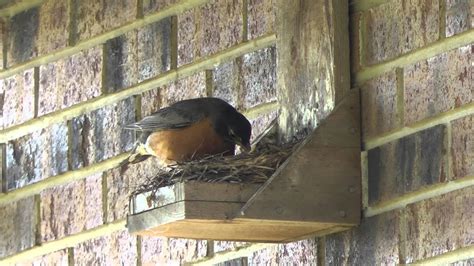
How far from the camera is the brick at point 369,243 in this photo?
3.32 meters

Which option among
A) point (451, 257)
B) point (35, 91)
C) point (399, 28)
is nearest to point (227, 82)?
point (399, 28)

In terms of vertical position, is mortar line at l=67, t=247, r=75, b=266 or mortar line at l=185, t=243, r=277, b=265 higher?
mortar line at l=67, t=247, r=75, b=266

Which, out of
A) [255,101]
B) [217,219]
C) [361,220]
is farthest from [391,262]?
[255,101]

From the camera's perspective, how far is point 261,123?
3795mm

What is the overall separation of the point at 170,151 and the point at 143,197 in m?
0.35

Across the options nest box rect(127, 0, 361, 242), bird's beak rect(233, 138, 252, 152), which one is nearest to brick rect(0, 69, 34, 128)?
bird's beak rect(233, 138, 252, 152)

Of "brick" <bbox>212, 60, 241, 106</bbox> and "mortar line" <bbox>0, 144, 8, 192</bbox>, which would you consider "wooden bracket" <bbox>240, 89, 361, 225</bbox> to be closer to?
"brick" <bbox>212, 60, 241, 106</bbox>

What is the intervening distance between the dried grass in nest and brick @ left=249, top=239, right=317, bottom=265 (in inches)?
9.3

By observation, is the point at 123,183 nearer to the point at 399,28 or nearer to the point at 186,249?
the point at 186,249

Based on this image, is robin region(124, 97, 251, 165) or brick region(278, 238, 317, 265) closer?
brick region(278, 238, 317, 265)

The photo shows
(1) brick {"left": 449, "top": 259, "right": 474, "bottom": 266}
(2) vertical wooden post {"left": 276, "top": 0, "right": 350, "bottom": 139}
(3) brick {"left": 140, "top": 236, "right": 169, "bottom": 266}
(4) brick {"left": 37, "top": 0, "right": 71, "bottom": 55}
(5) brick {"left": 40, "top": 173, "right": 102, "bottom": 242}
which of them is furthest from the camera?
(4) brick {"left": 37, "top": 0, "right": 71, "bottom": 55}

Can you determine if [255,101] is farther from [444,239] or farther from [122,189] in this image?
[444,239]

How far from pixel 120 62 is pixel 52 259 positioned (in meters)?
0.58

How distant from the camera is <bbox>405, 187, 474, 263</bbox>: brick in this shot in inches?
124
